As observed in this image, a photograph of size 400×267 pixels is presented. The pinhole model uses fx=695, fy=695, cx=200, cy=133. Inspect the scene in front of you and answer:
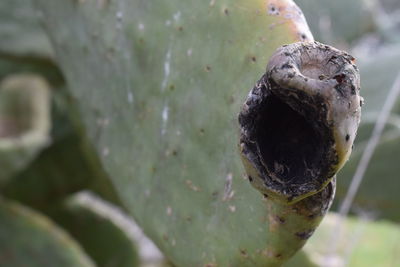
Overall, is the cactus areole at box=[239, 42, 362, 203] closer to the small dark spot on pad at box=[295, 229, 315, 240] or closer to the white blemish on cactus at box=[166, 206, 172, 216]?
the small dark spot on pad at box=[295, 229, 315, 240]

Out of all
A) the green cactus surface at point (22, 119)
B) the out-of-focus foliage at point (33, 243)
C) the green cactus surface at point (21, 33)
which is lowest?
the out-of-focus foliage at point (33, 243)

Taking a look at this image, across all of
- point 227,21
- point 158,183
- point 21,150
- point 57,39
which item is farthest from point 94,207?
point 227,21

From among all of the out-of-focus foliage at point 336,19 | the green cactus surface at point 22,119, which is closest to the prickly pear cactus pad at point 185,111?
the green cactus surface at point 22,119

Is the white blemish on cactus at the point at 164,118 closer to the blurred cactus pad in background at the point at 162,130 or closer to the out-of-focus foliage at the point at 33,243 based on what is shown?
the blurred cactus pad in background at the point at 162,130

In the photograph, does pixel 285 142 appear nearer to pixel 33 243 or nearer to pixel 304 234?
pixel 304 234

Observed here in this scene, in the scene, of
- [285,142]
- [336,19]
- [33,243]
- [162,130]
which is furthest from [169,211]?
[336,19]

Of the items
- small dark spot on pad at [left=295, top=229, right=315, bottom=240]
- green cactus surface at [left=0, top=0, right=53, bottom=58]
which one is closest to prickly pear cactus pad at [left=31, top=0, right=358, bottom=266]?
small dark spot on pad at [left=295, top=229, right=315, bottom=240]

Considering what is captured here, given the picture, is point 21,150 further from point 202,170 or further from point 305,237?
point 305,237
